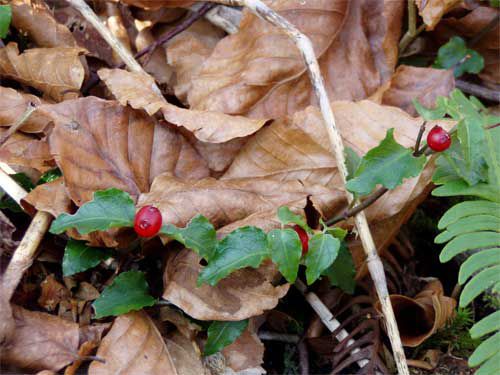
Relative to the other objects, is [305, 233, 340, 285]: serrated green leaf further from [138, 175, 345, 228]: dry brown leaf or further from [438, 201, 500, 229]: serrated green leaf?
[438, 201, 500, 229]: serrated green leaf

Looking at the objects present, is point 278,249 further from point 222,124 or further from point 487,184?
point 487,184

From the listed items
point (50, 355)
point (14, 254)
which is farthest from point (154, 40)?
point (50, 355)

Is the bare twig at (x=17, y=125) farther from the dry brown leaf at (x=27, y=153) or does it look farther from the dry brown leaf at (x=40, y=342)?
the dry brown leaf at (x=40, y=342)

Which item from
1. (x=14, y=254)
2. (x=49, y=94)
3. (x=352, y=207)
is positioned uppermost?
(x=49, y=94)

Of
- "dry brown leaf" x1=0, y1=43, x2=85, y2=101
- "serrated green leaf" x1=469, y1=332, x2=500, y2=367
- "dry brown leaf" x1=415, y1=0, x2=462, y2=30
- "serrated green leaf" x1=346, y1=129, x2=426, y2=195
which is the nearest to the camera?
"serrated green leaf" x1=469, y1=332, x2=500, y2=367

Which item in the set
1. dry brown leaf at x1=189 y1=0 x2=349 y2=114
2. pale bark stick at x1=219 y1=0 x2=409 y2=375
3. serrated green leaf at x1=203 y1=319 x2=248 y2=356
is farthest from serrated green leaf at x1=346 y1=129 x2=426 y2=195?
dry brown leaf at x1=189 y1=0 x2=349 y2=114
